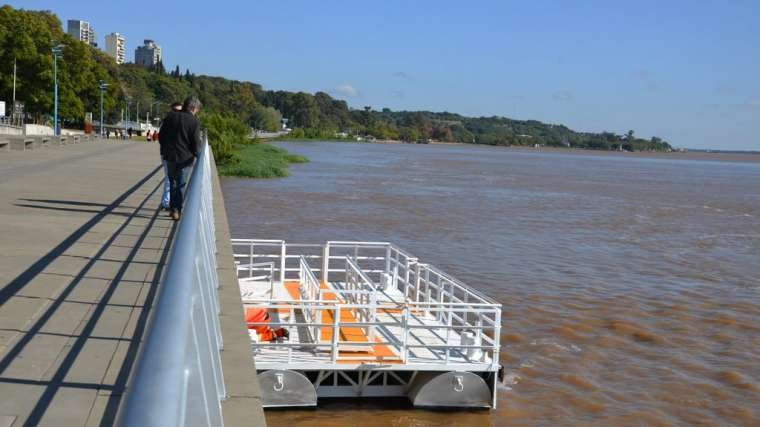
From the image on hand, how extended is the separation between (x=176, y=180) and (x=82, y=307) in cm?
549

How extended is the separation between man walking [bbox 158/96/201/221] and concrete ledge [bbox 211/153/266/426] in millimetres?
4481

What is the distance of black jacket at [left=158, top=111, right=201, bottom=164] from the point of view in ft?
39.1

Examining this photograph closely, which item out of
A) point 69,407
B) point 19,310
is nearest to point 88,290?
point 19,310

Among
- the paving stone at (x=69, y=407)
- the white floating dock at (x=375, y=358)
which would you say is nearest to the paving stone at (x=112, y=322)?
the paving stone at (x=69, y=407)

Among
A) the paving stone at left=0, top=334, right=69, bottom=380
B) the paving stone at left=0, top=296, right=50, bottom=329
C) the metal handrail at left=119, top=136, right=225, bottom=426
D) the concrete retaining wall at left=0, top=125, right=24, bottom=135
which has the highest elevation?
the metal handrail at left=119, top=136, right=225, bottom=426

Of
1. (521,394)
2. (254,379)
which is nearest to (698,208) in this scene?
(521,394)

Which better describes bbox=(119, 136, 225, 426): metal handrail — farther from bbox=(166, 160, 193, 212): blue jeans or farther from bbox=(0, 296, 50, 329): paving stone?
bbox=(166, 160, 193, 212): blue jeans

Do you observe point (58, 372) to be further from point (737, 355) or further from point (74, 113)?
point (74, 113)

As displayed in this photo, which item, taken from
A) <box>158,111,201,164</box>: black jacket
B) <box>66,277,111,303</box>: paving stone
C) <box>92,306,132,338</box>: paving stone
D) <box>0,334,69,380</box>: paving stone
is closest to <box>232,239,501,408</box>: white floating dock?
<box>158,111,201,164</box>: black jacket

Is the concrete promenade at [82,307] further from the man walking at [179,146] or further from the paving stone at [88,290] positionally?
the man walking at [179,146]

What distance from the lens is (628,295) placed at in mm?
23438

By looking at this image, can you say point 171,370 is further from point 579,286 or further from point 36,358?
point 579,286

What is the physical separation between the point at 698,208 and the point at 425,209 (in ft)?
65.4

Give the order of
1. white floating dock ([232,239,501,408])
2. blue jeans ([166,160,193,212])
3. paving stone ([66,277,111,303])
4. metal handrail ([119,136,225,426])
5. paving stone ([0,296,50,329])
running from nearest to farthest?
metal handrail ([119,136,225,426])
paving stone ([0,296,50,329])
paving stone ([66,277,111,303])
blue jeans ([166,160,193,212])
white floating dock ([232,239,501,408])
